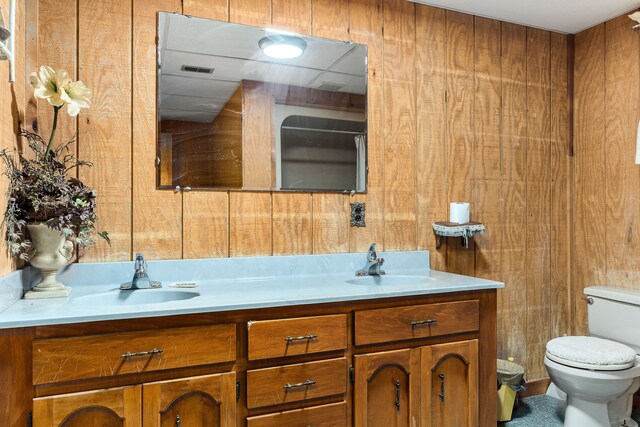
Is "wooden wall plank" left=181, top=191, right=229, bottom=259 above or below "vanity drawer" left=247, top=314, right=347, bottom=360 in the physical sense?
above

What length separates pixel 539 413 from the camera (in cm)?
245

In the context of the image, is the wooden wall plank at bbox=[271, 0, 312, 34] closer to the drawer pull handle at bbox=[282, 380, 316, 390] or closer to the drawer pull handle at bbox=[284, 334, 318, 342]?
the drawer pull handle at bbox=[284, 334, 318, 342]

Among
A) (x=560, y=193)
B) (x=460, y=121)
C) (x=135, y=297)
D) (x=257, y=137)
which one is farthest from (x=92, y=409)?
(x=560, y=193)

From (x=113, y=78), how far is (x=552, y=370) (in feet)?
7.87

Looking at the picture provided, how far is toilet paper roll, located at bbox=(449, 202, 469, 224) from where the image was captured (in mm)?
2324

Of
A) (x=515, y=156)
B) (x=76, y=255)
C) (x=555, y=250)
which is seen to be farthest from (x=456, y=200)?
(x=76, y=255)

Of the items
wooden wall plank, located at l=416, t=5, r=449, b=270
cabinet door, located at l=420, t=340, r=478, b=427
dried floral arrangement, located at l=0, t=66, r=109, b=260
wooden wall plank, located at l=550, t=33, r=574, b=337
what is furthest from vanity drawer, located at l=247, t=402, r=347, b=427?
wooden wall plank, located at l=550, t=33, r=574, b=337

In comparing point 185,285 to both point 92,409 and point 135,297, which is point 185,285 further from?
point 92,409

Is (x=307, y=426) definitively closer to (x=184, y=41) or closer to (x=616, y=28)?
(x=184, y=41)

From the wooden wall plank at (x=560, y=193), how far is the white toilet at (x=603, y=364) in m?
0.35

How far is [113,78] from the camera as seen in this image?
71.3 inches

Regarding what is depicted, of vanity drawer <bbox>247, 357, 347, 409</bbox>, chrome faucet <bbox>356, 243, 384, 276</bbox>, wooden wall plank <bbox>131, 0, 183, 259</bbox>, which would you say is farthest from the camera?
chrome faucet <bbox>356, 243, 384, 276</bbox>

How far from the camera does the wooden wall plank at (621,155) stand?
2.41 meters

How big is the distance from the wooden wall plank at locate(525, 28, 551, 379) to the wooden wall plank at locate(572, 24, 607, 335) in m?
0.20
